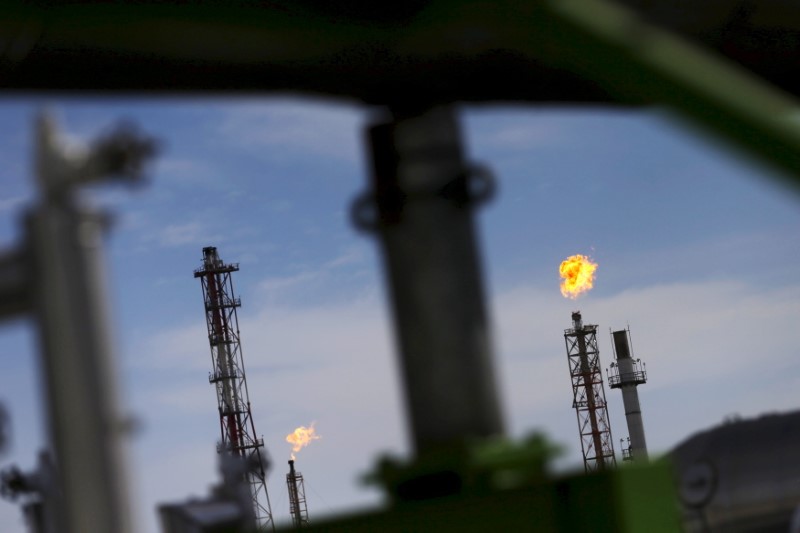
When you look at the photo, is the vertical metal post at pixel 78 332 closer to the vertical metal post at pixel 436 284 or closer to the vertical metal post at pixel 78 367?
the vertical metal post at pixel 78 367

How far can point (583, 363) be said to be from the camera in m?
49.7

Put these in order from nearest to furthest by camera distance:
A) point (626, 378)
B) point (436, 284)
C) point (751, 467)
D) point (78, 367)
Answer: point (78, 367)
point (436, 284)
point (751, 467)
point (626, 378)

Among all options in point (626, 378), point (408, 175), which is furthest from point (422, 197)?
point (626, 378)

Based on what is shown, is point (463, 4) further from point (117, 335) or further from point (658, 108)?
point (117, 335)

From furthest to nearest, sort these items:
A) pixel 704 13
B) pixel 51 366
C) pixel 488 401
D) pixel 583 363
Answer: pixel 583 363
pixel 704 13
pixel 488 401
pixel 51 366

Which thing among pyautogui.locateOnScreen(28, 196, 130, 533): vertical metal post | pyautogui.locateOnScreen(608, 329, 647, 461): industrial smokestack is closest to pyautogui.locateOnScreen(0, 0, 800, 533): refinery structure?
pyautogui.locateOnScreen(28, 196, 130, 533): vertical metal post

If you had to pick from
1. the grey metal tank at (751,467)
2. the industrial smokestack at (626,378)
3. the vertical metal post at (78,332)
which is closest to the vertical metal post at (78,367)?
the vertical metal post at (78,332)

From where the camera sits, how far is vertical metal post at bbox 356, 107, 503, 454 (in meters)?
4.80

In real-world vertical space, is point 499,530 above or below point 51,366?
below

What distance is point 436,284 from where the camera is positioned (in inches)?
191

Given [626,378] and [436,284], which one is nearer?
[436,284]

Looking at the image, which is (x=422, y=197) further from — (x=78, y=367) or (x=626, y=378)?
(x=626, y=378)

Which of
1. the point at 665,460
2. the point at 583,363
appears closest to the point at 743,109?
the point at 665,460

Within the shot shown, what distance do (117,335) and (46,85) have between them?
214 cm
